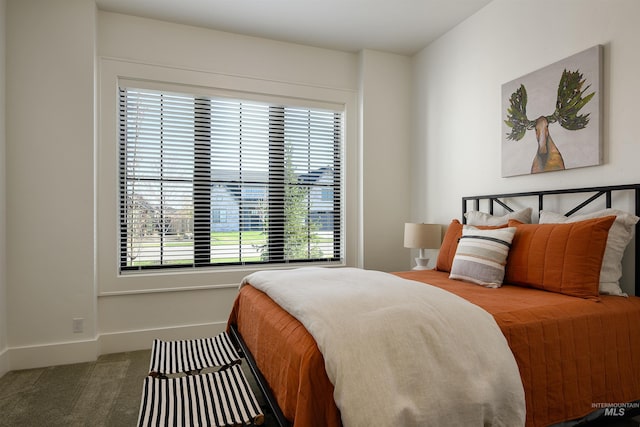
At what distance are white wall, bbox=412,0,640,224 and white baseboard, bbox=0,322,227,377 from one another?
2.62 meters

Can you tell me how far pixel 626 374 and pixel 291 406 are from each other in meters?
1.64

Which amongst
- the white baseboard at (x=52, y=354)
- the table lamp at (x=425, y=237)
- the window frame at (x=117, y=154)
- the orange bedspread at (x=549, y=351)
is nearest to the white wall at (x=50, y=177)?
the white baseboard at (x=52, y=354)

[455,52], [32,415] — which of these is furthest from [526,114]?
[32,415]

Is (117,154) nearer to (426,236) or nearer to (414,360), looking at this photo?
(426,236)

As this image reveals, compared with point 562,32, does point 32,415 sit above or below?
below

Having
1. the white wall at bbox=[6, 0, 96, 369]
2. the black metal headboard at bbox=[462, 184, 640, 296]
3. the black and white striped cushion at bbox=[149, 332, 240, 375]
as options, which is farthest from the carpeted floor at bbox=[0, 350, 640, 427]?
the black metal headboard at bbox=[462, 184, 640, 296]

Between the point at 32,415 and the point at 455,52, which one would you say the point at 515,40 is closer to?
the point at 455,52

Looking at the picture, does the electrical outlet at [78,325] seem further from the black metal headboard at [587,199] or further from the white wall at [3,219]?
the black metal headboard at [587,199]

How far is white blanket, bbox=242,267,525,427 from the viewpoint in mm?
1260

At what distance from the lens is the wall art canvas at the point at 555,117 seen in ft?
7.61

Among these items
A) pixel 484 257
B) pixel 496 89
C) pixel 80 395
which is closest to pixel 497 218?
pixel 484 257

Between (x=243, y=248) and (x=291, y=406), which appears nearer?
(x=291, y=406)

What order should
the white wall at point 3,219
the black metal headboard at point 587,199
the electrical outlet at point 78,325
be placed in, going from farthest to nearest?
1. the electrical outlet at point 78,325
2. the white wall at point 3,219
3. the black metal headboard at point 587,199

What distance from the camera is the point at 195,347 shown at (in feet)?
7.39
